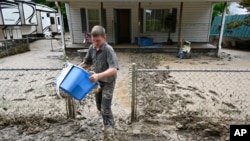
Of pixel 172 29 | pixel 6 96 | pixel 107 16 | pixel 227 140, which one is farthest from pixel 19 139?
pixel 172 29

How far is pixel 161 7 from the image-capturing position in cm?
1053

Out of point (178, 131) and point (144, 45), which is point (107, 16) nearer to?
point (144, 45)

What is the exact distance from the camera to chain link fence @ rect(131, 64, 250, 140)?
3014mm

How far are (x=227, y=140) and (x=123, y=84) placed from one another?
3.12m

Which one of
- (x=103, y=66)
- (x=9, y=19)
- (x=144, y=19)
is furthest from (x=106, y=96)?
(x=9, y=19)

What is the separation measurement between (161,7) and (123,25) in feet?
7.68

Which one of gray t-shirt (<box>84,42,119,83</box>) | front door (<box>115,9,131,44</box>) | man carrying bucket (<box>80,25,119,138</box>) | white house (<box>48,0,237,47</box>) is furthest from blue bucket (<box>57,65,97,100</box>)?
front door (<box>115,9,131,44</box>)

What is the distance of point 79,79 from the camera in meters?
2.18

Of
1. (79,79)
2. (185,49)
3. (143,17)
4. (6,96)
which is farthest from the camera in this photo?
(143,17)

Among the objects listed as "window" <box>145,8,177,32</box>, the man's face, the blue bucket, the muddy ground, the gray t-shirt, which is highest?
"window" <box>145,8,177,32</box>

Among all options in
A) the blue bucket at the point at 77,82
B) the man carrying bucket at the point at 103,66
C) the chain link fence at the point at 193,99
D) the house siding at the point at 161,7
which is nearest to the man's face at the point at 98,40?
the man carrying bucket at the point at 103,66

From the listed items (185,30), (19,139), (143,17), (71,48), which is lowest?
(19,139)

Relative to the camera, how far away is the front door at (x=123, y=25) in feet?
36.3

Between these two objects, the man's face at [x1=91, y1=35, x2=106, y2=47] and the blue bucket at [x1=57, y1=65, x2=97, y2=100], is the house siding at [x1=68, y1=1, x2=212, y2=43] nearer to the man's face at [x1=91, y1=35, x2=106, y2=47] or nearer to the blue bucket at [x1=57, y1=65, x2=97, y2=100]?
the man's face at [x1=91, y1=35, x2=106, y2=47]
